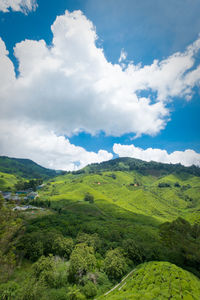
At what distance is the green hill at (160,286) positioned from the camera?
2537 cm

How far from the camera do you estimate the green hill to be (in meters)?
25.4

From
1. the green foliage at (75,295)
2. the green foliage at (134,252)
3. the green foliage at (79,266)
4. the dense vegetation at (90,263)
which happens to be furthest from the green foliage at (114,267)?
the green foliage at (75,295)

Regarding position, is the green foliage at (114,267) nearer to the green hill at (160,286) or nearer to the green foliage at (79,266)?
the green hill at (160,286)

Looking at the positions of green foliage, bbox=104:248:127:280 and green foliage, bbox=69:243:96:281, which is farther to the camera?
green foliage, bbox=104:248:127:280

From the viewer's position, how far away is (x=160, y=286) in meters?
28.6

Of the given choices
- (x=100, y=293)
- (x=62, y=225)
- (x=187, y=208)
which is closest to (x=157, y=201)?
(x=187, y=208)

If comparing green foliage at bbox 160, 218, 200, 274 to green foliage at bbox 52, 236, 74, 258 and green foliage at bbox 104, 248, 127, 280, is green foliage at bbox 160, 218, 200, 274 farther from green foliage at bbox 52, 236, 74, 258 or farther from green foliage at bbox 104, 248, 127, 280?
green foliage at bbox 52, 236, 74, 258

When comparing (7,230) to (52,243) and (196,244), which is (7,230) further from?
(196,244)

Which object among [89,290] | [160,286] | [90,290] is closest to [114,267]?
[90,290]

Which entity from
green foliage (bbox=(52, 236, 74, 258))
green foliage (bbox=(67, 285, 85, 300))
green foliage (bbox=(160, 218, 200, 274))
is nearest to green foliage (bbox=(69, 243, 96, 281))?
green foliage (bbox=(67, 285, 85, 300))

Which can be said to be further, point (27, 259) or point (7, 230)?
point (27, 259)

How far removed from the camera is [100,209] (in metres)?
134

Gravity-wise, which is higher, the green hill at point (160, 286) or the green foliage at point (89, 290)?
the green hill at point (160, 286)

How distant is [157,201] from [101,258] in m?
151
